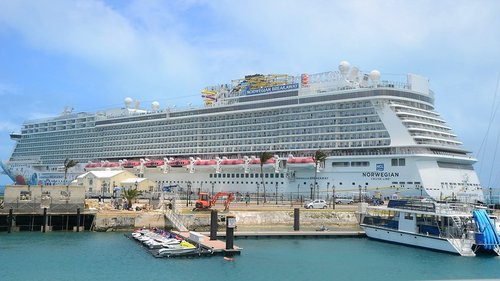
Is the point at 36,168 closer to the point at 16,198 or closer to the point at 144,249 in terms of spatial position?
the point at 16,198

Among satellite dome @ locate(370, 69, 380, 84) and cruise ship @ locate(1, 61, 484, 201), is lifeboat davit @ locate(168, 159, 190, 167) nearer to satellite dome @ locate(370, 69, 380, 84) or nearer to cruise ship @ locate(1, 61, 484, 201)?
cruise ship @ locate(1, 61, 484, 201)

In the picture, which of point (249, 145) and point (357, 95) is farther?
point (249, 145)

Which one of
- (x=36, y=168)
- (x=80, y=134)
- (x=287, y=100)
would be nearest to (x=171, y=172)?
(x=287, y=100)

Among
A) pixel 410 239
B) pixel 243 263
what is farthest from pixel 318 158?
pixel 243 263

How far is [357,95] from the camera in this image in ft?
235

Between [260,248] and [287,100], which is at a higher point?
[287,100]

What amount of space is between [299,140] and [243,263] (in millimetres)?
Answer: 44841


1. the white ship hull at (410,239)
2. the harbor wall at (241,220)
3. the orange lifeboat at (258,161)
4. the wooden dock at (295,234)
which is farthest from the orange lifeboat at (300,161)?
the white ship hull at (410,239)

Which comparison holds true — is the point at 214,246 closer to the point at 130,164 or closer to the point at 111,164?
the point at 130,164

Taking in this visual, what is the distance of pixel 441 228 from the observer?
41.5 m

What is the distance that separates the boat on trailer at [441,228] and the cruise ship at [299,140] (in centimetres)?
1628

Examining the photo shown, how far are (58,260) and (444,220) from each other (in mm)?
28843

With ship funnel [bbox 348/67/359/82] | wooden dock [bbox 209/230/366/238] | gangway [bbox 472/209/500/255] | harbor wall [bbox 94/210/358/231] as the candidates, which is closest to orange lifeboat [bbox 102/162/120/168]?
ship funnel [bbox 348/67/359/82]

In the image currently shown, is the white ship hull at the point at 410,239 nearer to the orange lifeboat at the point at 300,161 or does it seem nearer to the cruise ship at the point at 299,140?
the cruise ship at the point at 299,140
